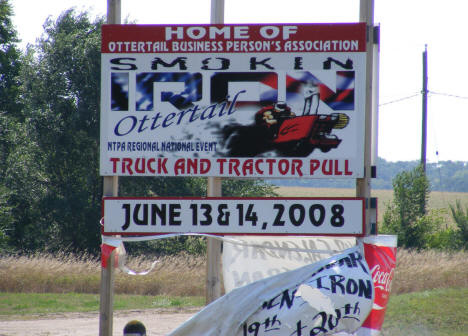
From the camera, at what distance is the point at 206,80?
6.76 meters

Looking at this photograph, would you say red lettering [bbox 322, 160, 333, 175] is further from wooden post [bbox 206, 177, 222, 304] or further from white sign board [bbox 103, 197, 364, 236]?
wooden post [bbox 206, 177, 222, 304]

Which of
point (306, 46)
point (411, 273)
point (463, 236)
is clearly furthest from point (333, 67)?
point (463, 236)

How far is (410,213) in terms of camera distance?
2072 centimetres

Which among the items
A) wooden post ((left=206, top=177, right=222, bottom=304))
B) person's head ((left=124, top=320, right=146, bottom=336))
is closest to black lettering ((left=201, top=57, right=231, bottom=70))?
wooden post ((left=206, top=177, right=222, bottom=304))

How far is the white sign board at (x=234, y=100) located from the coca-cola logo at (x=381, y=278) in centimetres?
101

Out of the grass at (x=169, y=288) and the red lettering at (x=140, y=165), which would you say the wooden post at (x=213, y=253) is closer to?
the red lettering at (x=140, y=165)

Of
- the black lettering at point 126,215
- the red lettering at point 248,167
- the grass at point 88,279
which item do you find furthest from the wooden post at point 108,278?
the grass at point 88,279

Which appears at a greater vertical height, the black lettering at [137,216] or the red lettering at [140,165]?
the red lettering at [140,165]

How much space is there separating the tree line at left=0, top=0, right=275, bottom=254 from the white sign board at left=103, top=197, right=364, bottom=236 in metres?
18.3

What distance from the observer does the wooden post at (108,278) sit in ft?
22.6

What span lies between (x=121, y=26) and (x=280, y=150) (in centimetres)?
Answer: 217

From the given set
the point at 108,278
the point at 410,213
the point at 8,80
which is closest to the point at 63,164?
the point at 8,80

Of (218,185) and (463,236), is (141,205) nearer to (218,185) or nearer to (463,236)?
(218,185)

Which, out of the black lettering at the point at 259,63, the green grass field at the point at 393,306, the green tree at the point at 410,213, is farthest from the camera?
the green tree at the point at 410,213
